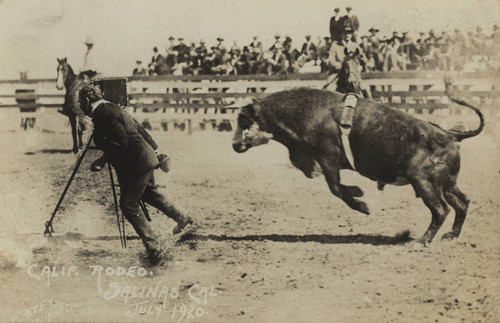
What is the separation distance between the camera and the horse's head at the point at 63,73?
9.00 m

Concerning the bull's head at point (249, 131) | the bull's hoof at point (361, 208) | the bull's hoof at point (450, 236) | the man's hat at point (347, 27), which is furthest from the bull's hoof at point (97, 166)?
the bull's hoof at point (450, 236)

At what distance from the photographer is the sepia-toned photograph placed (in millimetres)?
6867

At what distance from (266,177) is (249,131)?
114 cm

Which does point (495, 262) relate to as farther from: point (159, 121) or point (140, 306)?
point (159, 121)

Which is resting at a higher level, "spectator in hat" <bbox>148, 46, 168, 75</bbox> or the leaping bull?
"spectator in hat" <bbox>148, 46, 168, 75</bbox>

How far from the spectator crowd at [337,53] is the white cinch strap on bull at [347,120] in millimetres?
1142

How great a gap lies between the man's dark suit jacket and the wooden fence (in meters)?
1.88

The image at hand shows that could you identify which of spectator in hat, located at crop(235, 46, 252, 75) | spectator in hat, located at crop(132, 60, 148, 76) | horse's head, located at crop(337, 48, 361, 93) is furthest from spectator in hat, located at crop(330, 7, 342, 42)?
spectator in hat, located at crop(132, 60, 148, 76)

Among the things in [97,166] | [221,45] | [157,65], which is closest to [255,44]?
[221,45]

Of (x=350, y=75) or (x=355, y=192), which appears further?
(x=350, y=75)

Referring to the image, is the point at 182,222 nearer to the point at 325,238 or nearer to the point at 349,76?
the point at 325,238

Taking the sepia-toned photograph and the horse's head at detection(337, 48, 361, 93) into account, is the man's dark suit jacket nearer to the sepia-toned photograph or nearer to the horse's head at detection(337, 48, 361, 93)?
the sepia-toned photograph

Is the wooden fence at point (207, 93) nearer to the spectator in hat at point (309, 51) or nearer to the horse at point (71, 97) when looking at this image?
the horse at point (71, 97)

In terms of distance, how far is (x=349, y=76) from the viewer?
27.2 feet
